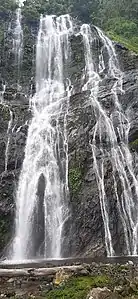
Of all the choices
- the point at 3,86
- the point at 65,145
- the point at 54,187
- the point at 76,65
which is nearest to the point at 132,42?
the point at 76,65

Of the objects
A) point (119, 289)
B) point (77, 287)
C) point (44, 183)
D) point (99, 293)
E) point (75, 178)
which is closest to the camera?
point (99, 293)

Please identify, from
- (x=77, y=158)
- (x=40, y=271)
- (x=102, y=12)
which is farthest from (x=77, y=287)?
(x=102, y=12)

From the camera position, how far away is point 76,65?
126 ft

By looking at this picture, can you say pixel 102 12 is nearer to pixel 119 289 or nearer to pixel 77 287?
pixel 77 287

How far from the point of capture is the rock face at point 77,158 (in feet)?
71.9

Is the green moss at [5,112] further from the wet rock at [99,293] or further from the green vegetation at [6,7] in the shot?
the wet rock at [99,293]

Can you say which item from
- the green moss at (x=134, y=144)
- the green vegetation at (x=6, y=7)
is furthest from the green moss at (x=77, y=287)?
the green vegetation at (x=6, y=7)

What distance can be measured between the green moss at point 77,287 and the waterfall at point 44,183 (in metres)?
11.3

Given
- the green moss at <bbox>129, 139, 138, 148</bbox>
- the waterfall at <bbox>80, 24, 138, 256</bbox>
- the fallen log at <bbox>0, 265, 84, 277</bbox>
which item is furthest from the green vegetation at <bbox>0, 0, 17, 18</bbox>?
the fallen log at <bbox>0, 265, 84, 277</bbox>

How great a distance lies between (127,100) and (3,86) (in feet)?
43.5

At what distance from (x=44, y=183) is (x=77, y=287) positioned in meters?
15.0

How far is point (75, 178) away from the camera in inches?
960

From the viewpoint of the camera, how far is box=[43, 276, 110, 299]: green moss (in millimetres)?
8923

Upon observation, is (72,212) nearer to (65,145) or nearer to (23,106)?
(65,145)
